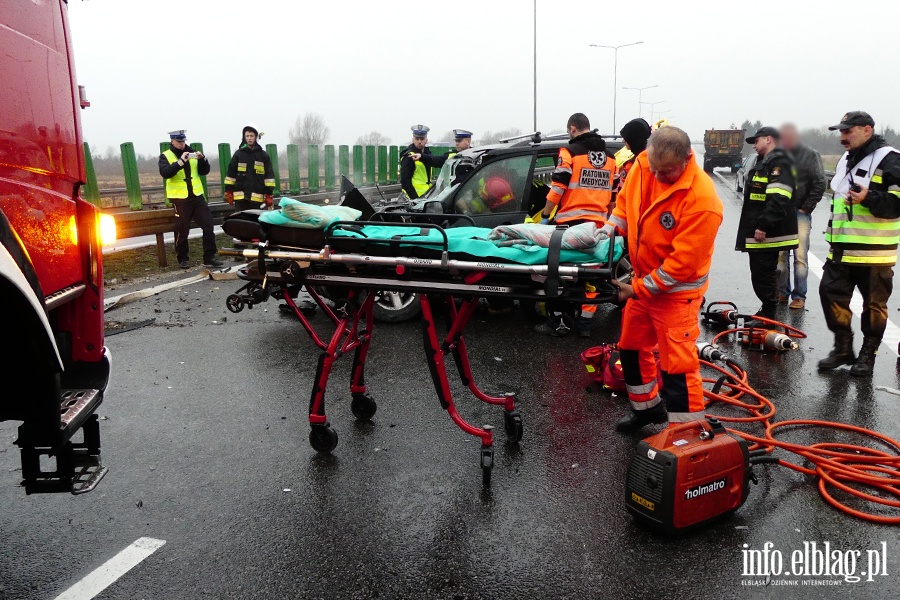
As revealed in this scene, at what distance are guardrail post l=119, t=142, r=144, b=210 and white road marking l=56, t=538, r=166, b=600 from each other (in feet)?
37.0

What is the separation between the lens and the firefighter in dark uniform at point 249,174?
36.0 ft

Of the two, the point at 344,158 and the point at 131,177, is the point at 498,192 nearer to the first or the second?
the point at 131,177

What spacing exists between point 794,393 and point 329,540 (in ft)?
12.4

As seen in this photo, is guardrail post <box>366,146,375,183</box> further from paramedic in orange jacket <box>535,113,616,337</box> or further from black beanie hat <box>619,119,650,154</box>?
black beanie hat <box>619,119,650,154</box>

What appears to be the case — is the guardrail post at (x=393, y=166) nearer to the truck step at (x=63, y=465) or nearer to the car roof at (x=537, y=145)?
the car roof at (x=537, y=145)

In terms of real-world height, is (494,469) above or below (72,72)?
below

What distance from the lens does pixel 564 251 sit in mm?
3547

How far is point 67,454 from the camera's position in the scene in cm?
274

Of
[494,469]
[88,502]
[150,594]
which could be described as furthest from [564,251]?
[88,502]

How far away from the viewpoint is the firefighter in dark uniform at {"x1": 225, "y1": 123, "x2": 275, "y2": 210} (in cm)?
1098

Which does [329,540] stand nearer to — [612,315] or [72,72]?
[72,72]

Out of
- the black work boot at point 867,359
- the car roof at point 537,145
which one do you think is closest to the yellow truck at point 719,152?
the black work boot at point 867,359

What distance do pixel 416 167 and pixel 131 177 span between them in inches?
234

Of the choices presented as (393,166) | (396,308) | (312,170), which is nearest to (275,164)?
(312,170)
